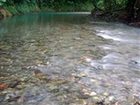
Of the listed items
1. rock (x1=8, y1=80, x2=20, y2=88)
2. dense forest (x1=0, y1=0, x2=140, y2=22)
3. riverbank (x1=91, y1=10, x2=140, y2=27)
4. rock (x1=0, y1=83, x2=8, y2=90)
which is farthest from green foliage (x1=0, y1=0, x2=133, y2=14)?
rock (x1=0, y1=83, x2=8, y2=90)

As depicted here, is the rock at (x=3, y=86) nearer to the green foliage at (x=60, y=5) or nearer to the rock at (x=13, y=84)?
the rock at (x=13, y=84)

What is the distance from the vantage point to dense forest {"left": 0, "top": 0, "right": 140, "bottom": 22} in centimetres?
2227

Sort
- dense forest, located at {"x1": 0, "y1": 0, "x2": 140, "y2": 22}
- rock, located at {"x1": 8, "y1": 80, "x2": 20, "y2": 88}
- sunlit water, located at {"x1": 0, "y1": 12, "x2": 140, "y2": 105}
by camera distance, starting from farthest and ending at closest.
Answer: dense forest, located at {"x1": 0, "y1": 0, "x2": 140, "y2": 22} < rock, located at {"x1": 8, "y1": 80, "x2": 20, "y2": 88} < sunlit water, located at {"x1": 0, "y1": 12, "x2": 140, "y2": 105}

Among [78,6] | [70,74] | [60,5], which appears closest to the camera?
[70,74]

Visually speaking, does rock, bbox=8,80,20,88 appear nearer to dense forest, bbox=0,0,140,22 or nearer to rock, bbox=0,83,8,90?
rock, bbox=0,83,8,90

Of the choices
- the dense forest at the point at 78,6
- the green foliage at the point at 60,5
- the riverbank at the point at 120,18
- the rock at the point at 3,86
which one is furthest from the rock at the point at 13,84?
the green foliage at the point at 60,5

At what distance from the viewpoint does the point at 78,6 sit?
55656mm

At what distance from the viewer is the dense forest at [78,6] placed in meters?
22.3

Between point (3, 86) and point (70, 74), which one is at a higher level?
point (3, 86)

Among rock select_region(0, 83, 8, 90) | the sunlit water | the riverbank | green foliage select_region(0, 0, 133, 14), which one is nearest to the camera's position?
the sunlit water

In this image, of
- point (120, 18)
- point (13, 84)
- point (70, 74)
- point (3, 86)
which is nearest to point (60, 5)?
point (120, 18)

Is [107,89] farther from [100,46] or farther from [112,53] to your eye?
[100,46]

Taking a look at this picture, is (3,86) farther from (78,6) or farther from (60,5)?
(78,6)

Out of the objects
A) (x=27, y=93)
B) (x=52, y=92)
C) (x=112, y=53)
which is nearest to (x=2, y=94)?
(x=27, y=93)
